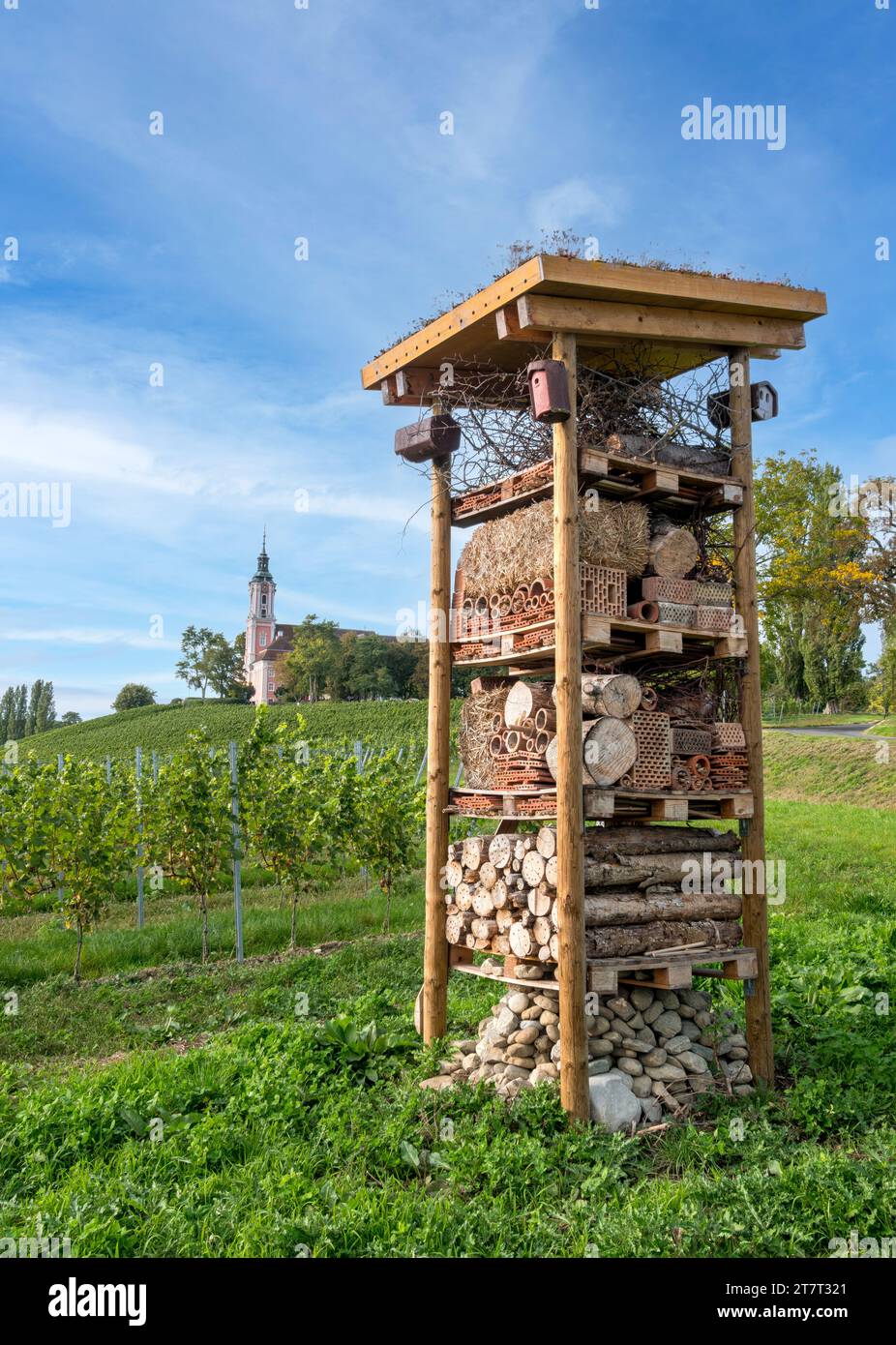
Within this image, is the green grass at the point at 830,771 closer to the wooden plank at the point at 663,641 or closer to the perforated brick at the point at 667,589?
the perforated brick at the point at 667,589

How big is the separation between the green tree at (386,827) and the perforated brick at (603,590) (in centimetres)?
741

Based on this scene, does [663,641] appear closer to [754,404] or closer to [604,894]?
[604,894]

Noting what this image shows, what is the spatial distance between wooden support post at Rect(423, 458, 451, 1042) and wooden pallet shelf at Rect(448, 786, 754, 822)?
201mm

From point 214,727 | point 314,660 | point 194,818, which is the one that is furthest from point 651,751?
point 314,660

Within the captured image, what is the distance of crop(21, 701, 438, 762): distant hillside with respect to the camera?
46.3 meters

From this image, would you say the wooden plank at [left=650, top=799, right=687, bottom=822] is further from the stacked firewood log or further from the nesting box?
the nesting box

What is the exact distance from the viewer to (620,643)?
6883 mm

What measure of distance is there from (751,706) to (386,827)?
7440mm

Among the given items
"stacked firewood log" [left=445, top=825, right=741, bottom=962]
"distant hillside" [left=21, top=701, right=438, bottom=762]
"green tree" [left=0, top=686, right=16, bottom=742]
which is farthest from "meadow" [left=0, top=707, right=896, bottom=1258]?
"green tree" [left=0, top=686, right=16, bottom=742]
